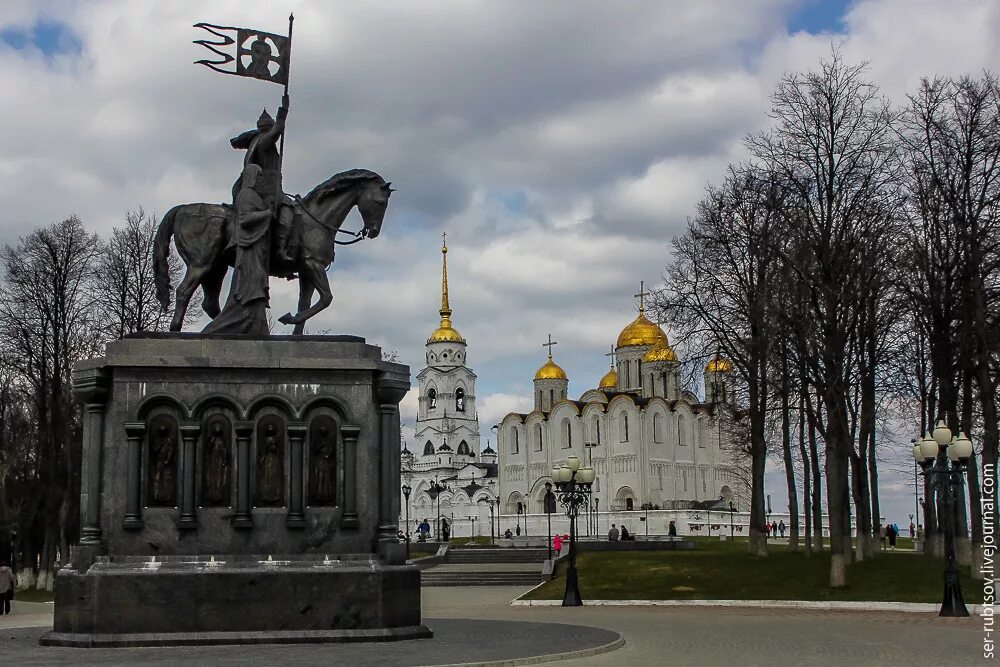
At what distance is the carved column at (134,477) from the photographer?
16016 mm

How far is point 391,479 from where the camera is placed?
16906mm

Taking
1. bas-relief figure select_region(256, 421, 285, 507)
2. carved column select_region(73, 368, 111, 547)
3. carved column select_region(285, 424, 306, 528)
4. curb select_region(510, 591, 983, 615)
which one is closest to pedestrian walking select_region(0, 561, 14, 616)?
curb select_region(510, 591, 983, 615)

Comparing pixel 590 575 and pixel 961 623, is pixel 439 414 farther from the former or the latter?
pixel 961 623

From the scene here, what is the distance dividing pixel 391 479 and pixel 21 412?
112ft

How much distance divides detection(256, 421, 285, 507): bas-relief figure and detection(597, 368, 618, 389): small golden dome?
4122 inches

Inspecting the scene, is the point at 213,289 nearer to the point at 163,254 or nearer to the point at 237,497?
the point at 163,254

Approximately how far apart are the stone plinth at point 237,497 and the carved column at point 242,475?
0.02 metres

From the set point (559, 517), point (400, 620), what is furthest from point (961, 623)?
point (559, 517)

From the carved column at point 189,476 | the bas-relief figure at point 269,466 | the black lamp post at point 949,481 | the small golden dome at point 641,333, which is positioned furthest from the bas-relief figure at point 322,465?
the small golden dome at point 641,333

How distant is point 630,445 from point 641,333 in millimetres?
12085

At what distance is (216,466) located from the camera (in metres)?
16.3

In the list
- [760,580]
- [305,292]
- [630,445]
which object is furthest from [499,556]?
[630,445]

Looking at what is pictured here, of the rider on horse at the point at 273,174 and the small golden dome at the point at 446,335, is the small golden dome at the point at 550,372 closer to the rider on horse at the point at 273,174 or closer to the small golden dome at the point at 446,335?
the small golden dome at the point at 446,335

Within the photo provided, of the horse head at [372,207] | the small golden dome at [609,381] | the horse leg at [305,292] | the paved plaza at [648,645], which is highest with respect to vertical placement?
the small golden dome at [609,381]
